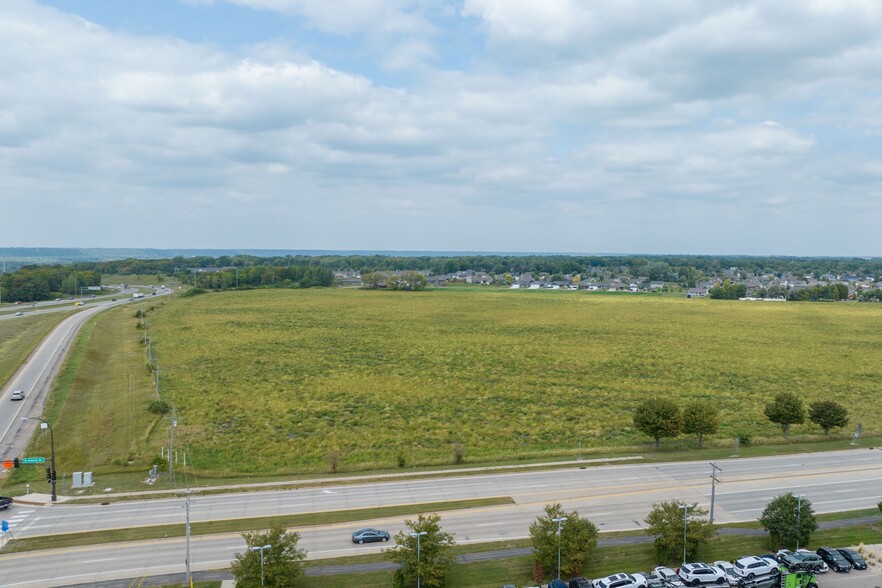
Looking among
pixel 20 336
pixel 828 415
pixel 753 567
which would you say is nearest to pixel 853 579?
pixel 753 567

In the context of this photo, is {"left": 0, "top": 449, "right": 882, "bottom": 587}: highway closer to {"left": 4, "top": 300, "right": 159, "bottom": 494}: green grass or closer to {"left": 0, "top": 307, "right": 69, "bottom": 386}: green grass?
{"left": 4, "top": 300, "right": 159, "bottom": 494}: green grass

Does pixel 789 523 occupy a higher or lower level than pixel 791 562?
higher

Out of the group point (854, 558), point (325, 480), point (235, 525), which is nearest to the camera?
point (854, 558)

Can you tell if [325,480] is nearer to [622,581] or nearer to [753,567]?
[622,581]

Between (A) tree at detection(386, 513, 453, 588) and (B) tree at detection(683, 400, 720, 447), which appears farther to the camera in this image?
(B) tree at detection(683, 400, 720, 447)

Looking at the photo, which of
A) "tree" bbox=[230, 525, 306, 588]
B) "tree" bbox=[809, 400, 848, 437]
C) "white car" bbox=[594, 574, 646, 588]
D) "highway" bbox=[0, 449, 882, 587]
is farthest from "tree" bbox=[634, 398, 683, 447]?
"tree" bbox=[230, 525, 306, 588]

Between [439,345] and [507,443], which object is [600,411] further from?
[439,345]

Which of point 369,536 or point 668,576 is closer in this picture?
point 668,576
